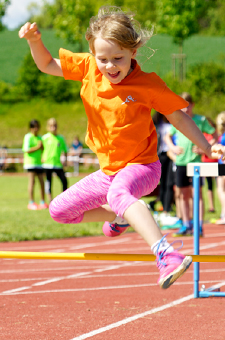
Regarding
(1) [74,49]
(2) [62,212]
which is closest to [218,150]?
(2) [62,212]

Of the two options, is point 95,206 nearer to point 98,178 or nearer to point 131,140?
point 98,178

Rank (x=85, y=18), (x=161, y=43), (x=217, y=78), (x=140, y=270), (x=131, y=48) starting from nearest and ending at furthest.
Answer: (x=131, y=48) < (x=140, y=270) < (x=85, y=18) < (x=217, y=78) < (x=161, y=43)

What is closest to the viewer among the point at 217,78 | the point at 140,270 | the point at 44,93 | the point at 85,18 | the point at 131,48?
the point at 131,48

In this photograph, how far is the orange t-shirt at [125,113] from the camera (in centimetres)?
343

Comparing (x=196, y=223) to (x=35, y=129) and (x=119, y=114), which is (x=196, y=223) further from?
(x=35, y=129)

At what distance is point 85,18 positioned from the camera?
36.8m

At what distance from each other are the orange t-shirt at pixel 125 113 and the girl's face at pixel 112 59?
91 mm

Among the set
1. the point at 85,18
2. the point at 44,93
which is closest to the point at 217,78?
the point at 85,18

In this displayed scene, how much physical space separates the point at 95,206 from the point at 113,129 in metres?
0.63

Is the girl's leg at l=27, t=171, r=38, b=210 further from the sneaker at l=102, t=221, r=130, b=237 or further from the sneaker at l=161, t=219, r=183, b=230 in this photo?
the sneaker at l=102, t=221, r=130, b=237

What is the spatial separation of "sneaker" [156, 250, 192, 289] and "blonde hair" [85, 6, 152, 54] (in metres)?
1.30

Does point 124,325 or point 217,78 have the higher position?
point 217,78

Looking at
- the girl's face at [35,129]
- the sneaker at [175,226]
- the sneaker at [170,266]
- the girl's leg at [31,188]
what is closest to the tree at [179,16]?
the girl's face at [35,129]

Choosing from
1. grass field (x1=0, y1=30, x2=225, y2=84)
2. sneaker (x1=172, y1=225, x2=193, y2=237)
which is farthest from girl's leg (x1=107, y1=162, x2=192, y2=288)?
grass field (x1=0, y1=30, x2=225, y2=84)
